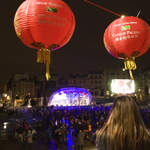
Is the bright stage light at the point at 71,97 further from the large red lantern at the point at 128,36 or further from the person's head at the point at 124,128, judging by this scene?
the person's head at the point at 124,128

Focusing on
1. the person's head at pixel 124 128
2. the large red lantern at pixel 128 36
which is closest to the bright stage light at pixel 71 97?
the large red lantern at pixel 128 36

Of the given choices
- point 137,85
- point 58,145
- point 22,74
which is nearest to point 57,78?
point 22,74

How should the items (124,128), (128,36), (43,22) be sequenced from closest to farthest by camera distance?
1. (124,128)
2. (43,22)
3. (128,36)

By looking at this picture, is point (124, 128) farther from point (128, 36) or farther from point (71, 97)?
point (71, 97)

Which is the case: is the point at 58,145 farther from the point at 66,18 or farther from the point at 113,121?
the point at 113,121

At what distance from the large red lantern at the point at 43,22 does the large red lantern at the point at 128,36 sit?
1.23m

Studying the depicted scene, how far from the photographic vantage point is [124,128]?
1539 millimetres

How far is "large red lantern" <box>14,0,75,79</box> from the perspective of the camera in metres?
3.12

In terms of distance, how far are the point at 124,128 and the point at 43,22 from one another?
7.94 feet

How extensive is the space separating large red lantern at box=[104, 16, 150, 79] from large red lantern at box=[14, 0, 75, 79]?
1.23m

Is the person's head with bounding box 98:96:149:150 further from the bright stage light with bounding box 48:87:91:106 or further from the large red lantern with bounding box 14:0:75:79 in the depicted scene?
the bright stage light with bounding box 48:87:91:106

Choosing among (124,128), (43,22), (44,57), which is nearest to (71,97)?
(44,57)

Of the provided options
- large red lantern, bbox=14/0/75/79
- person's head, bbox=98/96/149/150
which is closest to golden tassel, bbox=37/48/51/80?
large red lantern, bbox=14/0/75/79

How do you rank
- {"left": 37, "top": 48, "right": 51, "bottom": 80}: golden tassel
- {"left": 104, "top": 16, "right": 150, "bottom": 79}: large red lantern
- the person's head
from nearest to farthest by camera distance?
the person's head
{"left": 37, "top": 48, "right": 51, "bottom": 80}: golden tassel
{"left": 104, "top": 16, "right": 150, "bottom": 79}: large red lantern
